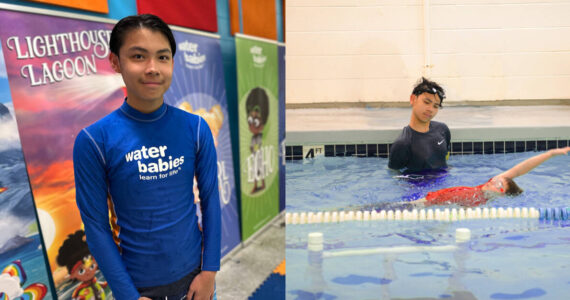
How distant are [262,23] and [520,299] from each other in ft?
9.94

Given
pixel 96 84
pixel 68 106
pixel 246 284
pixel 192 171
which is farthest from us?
pixel 246 284

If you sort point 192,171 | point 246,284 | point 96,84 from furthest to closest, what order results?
Result: point 246,284 → point 96,84 → point 192,171

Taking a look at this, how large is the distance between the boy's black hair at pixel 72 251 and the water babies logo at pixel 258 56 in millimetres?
2150

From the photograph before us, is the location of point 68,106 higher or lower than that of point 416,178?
higher

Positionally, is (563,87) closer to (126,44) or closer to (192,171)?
(192,171)

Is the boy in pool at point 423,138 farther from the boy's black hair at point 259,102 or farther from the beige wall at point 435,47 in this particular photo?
the boy's black hair at point 259,102

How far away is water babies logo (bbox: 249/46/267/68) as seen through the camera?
3889mm

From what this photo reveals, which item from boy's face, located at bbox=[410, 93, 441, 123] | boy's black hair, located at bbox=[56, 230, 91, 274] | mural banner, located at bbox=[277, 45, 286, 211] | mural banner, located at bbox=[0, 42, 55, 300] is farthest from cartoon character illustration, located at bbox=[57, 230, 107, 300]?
mural banner, located at bbox=[277, 45, 286, 211]

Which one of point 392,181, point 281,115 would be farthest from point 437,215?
point 281,115

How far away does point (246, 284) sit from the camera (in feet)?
10.7

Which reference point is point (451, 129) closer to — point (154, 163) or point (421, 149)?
point (421, 149)

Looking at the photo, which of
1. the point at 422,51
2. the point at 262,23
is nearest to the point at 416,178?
the point at 422,51

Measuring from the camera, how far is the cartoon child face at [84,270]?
7.15 feet

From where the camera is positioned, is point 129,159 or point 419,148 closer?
point 129,159
